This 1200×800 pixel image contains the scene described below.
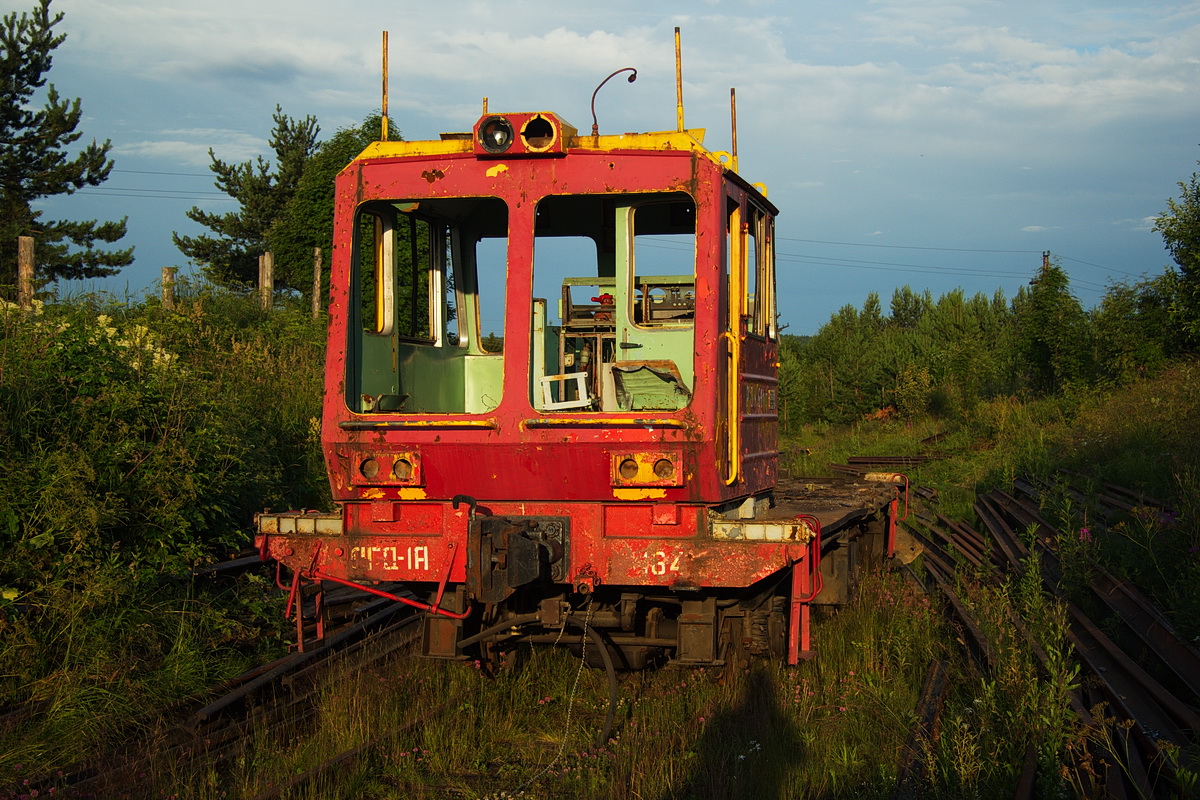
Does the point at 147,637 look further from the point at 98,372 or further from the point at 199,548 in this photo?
the point at 98,372

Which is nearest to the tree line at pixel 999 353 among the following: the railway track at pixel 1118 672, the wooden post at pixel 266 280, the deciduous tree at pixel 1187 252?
the deciduous tree at pixel 1187 252

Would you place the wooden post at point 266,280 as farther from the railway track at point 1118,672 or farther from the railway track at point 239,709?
the railway track at point 1118,672

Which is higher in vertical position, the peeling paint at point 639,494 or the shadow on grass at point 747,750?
the peeling paint at point 639,494

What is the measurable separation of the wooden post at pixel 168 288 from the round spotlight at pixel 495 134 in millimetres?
8553

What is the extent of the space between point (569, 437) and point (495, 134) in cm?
169

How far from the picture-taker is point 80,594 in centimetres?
643

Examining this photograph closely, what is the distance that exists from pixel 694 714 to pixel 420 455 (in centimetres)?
210

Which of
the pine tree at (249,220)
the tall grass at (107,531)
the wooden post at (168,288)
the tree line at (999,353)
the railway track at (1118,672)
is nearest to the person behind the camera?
the railway track at (1118,672)

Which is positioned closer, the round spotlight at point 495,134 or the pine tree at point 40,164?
the round spotlight at point 495,134

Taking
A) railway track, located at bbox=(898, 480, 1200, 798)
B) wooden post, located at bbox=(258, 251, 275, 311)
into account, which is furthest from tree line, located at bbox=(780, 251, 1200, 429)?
wooden post, located at bbox=(258, 251, 275, 311)

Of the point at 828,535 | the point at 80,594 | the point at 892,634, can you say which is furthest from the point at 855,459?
the point at 80,594

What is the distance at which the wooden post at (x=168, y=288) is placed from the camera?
13.2 m

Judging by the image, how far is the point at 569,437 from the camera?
17.9 feet

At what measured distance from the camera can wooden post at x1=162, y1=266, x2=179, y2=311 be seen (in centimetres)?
1319
